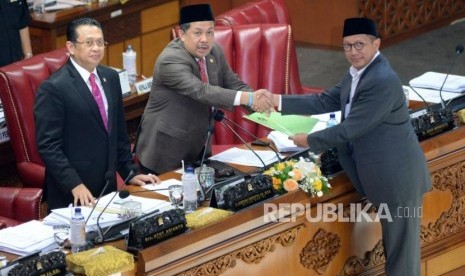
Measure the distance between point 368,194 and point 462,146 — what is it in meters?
0.71

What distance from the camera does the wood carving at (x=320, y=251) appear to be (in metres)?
5.09

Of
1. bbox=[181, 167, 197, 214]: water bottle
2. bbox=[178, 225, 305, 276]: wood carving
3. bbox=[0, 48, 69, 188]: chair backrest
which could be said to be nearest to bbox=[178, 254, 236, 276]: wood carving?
bbox=[178, 225, 305, 276]: wood carving

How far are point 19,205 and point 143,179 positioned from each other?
72 cm

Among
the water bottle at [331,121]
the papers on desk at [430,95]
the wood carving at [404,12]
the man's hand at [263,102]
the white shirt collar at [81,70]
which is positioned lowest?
the wood carving at [404,12]

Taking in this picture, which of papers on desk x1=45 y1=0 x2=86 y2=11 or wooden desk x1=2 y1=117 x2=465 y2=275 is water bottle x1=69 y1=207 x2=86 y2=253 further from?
papers on desk x1=45 y1=0 x2=86 y2=11

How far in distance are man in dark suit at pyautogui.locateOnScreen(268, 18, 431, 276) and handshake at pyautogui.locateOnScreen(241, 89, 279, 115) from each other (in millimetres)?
411

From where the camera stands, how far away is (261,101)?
18.6 feet

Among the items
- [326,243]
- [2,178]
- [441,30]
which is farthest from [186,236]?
[441,30]

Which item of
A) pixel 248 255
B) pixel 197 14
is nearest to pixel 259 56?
pixel 197 14

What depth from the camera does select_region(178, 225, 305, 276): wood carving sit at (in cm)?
463

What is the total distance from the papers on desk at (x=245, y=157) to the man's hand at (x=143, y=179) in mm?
437

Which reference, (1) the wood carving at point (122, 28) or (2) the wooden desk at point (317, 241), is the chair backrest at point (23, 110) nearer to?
(2) the wooden desk at point (317, 241)

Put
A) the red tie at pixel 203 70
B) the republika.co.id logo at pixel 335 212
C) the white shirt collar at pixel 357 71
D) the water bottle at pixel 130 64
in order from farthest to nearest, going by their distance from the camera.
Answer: the water bottle at pixel 130 64 < the red tie at pixel 203 70 < the white shirt collar at pixel 357 71 < the republika.co.id logo at pixel 335 212

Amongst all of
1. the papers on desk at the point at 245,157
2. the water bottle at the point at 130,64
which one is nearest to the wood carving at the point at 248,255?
the papers on desk at the point at 245,157
